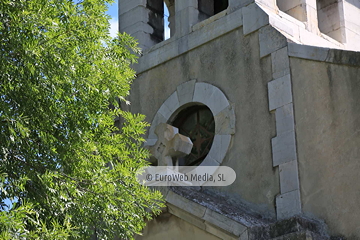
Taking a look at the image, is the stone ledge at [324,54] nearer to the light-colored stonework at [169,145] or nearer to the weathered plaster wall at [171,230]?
the light-colored stonework at [169,145]

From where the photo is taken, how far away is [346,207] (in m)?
9.05

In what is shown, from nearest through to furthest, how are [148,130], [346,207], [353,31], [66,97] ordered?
[66,97] < [346,207] < [148,130] < [353,31]

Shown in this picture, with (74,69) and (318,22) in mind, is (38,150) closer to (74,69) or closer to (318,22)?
(74,69)

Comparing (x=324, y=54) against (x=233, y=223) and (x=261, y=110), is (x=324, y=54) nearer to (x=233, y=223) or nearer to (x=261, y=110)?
(x=261, y=110)

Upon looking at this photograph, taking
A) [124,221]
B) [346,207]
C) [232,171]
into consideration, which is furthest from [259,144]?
[124,221]

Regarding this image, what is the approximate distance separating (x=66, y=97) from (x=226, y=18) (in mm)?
4282

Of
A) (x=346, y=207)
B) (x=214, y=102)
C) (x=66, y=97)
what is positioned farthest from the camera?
(x=214, y=102)

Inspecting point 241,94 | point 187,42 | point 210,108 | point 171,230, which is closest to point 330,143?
point 241,94

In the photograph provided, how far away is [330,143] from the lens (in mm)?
9469

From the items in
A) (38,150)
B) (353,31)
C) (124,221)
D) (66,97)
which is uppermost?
(353,31)

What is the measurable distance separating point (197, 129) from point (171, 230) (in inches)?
86.8

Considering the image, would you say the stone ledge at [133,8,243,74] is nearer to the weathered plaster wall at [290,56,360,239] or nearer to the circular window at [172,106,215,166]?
the circular window at [172,106,215,166]

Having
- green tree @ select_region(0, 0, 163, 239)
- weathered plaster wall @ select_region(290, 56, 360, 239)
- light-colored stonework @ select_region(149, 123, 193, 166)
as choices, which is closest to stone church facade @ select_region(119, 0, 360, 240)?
weathered plaster wall @ select_region(290, 56, 360, 239)

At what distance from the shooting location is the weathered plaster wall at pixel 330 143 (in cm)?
909
